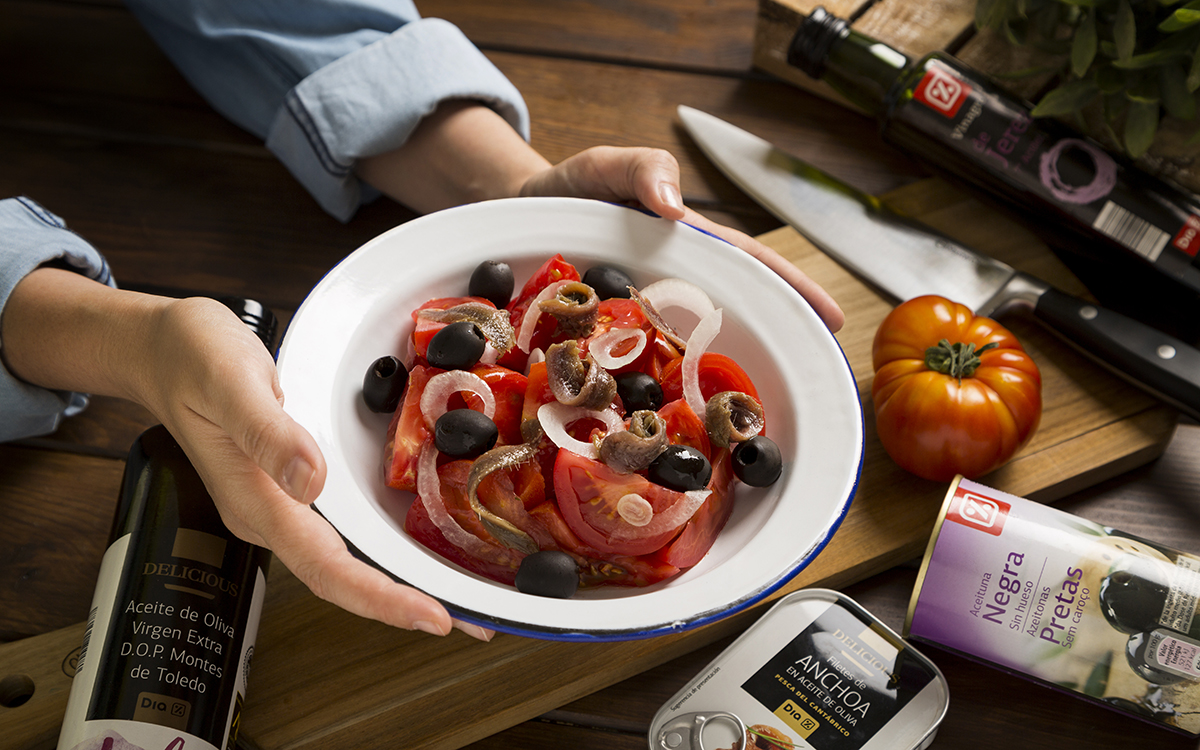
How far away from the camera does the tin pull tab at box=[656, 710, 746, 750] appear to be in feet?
3.51

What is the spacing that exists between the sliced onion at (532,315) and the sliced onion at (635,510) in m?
0.29

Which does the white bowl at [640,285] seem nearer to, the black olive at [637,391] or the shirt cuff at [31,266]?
the black olive at [637,391]

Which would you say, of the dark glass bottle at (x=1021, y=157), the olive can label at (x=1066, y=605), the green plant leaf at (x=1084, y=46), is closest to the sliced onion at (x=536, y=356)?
the olive can label at (x=1066, y=605)

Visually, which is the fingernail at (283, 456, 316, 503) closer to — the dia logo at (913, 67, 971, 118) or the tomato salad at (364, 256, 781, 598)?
the tomato salad at (364, 256, 781, 598)

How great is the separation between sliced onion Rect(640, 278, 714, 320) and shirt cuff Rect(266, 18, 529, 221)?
2.24 feet

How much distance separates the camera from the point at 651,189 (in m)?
1.23

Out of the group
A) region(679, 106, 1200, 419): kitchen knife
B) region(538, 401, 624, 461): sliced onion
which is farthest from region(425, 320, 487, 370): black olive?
region(679, 106, 1200, 419): kitchen knife

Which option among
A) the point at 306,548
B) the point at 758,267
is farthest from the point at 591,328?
the point at 306,548

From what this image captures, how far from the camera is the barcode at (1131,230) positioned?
1462mm

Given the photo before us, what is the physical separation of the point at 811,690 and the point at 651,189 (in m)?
0.71

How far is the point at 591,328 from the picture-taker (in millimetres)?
1093

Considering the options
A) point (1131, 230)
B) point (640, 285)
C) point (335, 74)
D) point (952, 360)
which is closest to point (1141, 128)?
point (1131, 230)

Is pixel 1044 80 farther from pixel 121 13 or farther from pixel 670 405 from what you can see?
pixel 121 13

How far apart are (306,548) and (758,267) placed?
681 mm
